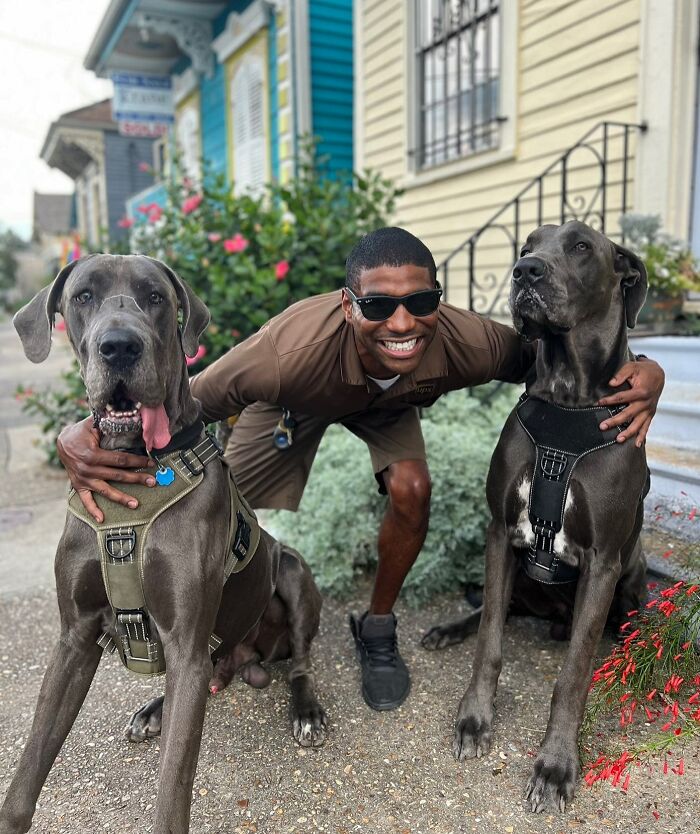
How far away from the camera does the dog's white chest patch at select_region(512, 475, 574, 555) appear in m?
2.34

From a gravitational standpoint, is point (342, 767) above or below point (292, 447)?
below

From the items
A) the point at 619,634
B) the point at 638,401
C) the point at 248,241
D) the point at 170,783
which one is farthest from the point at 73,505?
the point at 248,241

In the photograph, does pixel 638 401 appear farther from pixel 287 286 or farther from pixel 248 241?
pixel 248 241

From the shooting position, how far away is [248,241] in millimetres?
5422

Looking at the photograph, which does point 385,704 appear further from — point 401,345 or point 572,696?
point 401,345

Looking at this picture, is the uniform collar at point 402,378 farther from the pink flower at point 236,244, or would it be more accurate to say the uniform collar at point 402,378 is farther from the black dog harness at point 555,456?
the pink flower at point 236,244

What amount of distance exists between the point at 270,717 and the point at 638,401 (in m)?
1.72

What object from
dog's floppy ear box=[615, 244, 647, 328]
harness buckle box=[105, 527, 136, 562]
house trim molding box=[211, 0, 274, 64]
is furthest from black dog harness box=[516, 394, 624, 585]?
house trim molding box=[211, 0, 274, 64]

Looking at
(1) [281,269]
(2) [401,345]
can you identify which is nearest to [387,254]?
(2) [401,345]

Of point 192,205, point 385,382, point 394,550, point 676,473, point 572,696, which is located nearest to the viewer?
point 572,696

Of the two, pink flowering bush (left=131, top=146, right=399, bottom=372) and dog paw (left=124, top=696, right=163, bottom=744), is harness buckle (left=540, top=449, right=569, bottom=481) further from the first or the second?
pink flowering bush (left=131, top=146, right=399, bottom=372)

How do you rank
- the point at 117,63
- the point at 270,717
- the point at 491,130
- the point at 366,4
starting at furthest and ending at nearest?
1. the point at 117,63
2. the point at 366,4
3. the point at 491,130
4. the point at 270,717

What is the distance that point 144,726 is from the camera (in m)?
2.44

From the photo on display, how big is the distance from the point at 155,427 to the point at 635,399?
1527 mm
